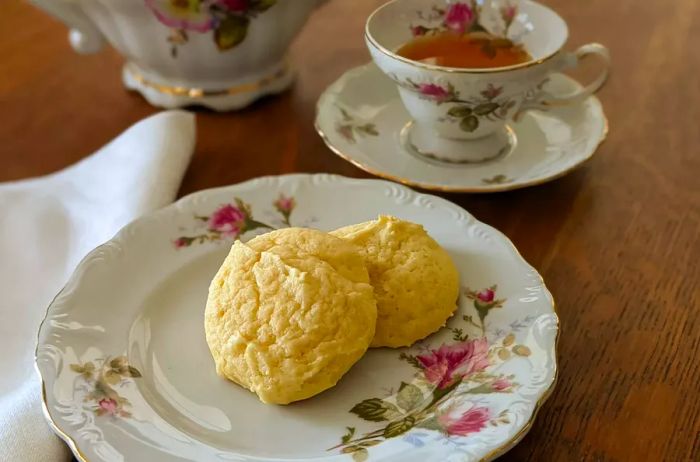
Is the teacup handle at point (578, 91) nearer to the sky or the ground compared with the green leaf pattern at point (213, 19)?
nearer to the ground

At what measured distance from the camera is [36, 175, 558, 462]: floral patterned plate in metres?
0.55

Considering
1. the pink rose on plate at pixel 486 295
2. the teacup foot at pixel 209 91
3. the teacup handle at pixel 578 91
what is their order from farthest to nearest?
the teacup foot at pixel 209 91 < the teacup handle at pixel 578 91 < the pink rose on plate at pixel 486 295

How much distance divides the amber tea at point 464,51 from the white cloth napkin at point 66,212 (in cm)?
30

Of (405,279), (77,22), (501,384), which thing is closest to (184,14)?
(77,22)

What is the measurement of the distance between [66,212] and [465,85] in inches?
18.9

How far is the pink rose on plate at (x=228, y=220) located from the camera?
0.78 meters

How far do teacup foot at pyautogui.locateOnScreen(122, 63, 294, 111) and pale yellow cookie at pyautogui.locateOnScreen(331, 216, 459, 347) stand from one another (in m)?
0.43

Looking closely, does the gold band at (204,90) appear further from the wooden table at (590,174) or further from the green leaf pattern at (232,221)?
the green leaf pattern at (232,221)

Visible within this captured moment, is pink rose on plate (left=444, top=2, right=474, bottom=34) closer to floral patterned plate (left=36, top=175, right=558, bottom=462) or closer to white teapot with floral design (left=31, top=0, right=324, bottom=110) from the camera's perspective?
white teapot with floral design (left=31, top=0, right=324, bottom=110)

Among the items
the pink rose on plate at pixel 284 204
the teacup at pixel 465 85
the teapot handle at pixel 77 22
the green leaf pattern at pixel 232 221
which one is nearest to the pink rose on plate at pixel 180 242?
the green leaf pattern at pixel 232 221

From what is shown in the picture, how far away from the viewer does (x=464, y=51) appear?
3.13 ft

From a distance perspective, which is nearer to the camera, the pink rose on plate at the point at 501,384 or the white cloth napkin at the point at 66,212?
the pink rose on plate at the point at 501,384

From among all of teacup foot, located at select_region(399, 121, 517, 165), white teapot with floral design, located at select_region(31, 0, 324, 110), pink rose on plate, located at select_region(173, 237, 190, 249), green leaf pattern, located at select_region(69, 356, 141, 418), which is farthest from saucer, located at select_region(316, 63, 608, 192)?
green leaf pattern, located at select_region(69, 356, 141, 418)

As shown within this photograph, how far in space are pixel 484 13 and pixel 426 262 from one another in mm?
456
